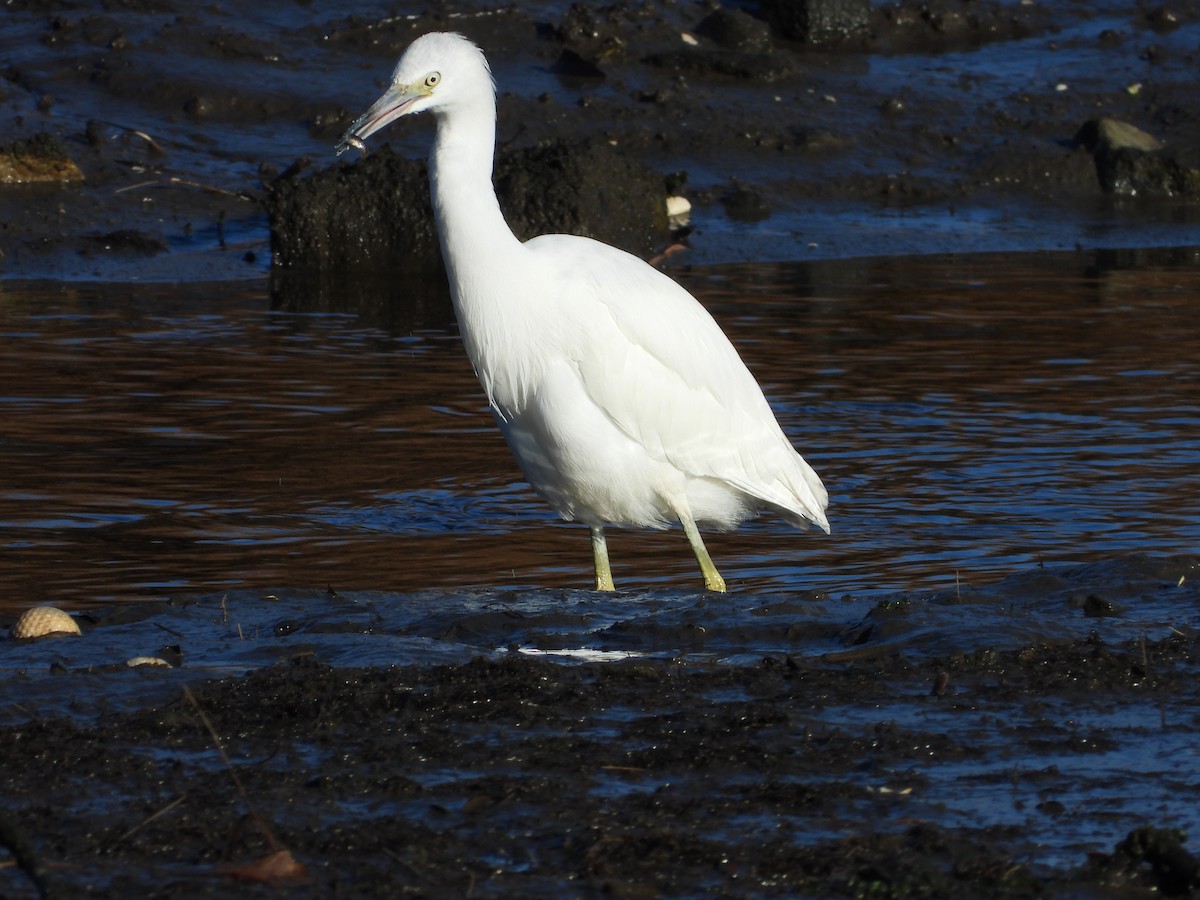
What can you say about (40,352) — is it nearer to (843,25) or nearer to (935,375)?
(935,375)

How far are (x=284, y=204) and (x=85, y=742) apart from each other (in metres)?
10.3

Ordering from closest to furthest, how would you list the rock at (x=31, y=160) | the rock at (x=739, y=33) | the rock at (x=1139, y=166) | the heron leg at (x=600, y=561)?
the heron leg at (x=600, y=561) → the rock at (x=31, y=160) → the rock at (x=1139, y=166) → the rock at (x=739, y=33)

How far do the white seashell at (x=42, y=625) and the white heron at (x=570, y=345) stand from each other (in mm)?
1570

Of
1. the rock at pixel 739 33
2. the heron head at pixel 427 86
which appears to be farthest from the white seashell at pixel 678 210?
the heron head at pixel 427 86

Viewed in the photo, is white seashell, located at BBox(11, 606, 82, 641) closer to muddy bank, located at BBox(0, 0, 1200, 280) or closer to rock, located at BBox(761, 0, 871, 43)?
muddy bank, located at BBox(0, 0, 1200, 280)

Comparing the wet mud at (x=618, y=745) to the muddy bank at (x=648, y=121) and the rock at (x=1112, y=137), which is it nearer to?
the muddy bank at (x=648, y=121)

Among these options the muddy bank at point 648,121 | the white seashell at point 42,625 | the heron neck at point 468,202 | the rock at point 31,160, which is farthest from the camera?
the muddy bank at point 648,121

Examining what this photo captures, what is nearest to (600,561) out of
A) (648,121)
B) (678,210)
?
(678,210)

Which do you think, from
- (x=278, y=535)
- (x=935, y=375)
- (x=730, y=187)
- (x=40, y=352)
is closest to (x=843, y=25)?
(x=730, y=187)

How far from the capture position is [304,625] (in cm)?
556

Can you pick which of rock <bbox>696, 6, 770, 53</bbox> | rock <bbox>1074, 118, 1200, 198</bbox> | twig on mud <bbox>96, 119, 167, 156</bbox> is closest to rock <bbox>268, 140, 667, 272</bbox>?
twig on mud <bbox>96, 119, 167, 156</bbox>

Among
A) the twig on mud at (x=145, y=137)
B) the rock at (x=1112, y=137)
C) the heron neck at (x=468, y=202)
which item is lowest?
the heron neck at (x=468, y=202)

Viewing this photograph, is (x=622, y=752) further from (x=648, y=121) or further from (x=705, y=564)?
(x=648, y=121)

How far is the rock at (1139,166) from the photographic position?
17.7 meters
